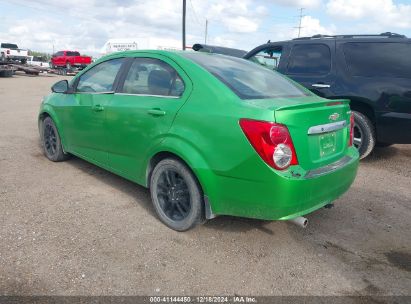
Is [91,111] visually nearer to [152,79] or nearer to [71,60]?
[152,79]

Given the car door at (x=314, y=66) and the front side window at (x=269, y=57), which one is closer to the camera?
the car door at (x=314, y=66)

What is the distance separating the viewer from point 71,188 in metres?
4.41

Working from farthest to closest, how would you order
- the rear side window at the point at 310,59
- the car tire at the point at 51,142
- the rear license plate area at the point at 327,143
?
the rear side window at the point at 310,59 < the car tire at the point at 51,142 < the rear license plate area at the point at 327,143

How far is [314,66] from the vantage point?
608 cm

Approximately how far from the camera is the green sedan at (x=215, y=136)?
9.02 feet

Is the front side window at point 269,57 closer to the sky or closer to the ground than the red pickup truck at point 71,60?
closer to the ground

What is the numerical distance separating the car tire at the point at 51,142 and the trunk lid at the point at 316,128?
11.4 ft

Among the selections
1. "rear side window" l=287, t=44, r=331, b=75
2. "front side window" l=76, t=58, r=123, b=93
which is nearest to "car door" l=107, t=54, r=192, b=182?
"front side window" l=76, t=58, r=123, b=93

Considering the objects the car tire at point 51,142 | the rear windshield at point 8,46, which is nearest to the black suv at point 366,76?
the car tire at point 51,142

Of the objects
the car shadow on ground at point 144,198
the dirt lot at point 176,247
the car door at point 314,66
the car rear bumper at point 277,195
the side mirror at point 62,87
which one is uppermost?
the car door at point 314,66

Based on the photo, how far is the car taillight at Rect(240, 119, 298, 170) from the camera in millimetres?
2680

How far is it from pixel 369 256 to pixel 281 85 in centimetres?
179

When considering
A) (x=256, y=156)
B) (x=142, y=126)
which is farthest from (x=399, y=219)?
(x=142, y=126)

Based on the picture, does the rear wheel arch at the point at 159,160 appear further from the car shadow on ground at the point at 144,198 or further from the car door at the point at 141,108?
the car shadow on ground at the point at 144,198
